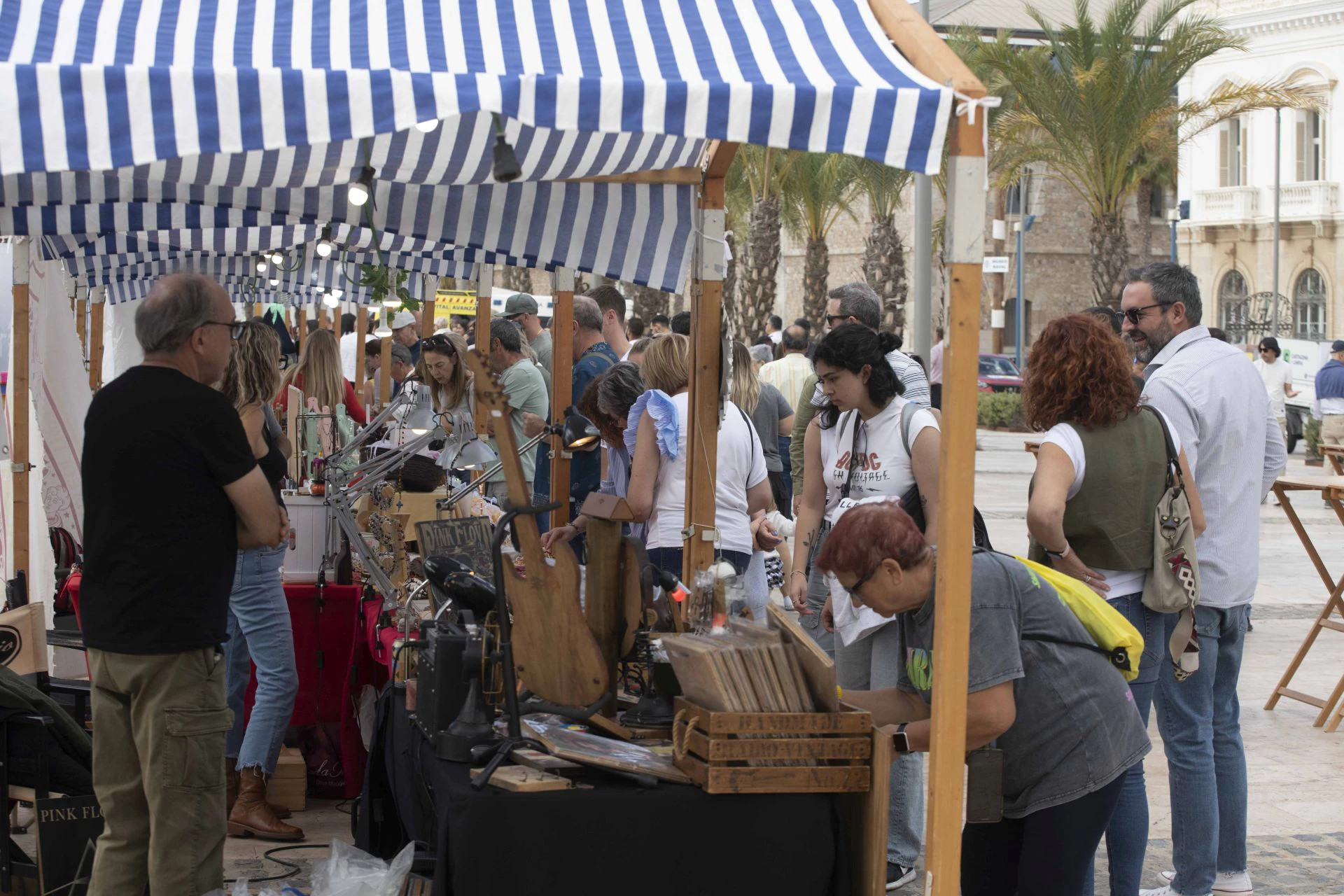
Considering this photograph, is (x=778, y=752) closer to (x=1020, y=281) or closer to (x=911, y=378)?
(x=911, y=378)

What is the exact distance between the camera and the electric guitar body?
3.28m

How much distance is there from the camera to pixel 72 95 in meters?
2.65

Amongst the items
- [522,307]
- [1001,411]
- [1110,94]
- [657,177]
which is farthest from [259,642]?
[1001,411]

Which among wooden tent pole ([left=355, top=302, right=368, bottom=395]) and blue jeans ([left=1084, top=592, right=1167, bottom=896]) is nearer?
blue jeans ([left=1084, top=592, right=1167, bottom=896])

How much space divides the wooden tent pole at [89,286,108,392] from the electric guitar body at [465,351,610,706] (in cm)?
764

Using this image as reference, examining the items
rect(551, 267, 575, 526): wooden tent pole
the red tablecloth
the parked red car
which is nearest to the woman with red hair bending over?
the red tablecloth

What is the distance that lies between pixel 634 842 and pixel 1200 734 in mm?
2010

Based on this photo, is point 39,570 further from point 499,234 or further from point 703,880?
point 703,880

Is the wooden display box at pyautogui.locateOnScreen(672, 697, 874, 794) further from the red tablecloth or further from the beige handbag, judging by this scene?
the red tablecloth

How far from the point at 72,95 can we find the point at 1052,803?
2459 millimetres

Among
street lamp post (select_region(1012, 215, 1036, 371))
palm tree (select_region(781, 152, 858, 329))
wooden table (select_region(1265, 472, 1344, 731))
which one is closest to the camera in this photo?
wooden table (select_region(1265, 472, 1344, 731))

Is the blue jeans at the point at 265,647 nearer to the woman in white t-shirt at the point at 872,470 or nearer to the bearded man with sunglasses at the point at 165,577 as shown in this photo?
the bearded man with sunglasses at the point at 165,577

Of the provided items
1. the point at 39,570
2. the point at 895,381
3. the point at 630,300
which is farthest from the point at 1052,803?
the point at 630,300

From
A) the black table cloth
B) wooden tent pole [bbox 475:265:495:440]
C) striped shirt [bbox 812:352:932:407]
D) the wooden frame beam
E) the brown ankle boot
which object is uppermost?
the wooden frame beam
